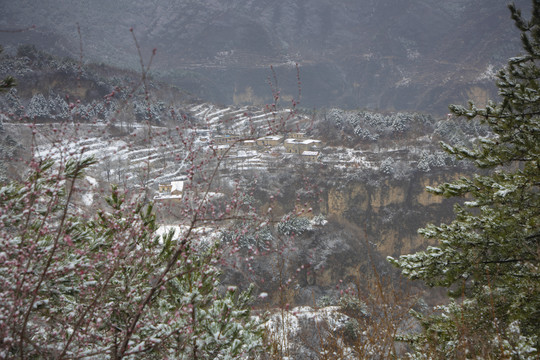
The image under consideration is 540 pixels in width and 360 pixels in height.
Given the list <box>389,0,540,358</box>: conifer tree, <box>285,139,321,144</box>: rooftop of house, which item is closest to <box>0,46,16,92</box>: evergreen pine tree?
<box>389,0,540,358</box>: conifer tree

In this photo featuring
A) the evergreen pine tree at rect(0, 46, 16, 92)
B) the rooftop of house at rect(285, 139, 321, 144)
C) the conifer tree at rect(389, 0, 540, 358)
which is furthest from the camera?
the rooftop of house at rect(285, 139, 321, 144)

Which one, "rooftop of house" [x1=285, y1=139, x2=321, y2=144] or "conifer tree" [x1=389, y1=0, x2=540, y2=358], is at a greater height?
"conifer tree" [x1=389, y1=0, x2=540, y2=358]

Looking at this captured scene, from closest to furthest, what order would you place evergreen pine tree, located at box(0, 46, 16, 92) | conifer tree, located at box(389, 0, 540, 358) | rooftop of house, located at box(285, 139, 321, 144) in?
evergreen pine tree, located at box(0, 46, 16, 92), conifer tree, located at box(389, 0, 540, 358), rooftop of house, located at box(285, 139, 321, 144)

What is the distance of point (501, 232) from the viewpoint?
17.3ft

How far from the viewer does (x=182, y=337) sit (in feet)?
10.5

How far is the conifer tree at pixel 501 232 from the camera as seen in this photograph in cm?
503

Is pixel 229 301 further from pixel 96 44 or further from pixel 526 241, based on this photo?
pixel 96 44

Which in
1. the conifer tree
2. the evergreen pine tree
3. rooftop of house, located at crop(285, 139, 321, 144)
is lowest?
rooftop of house, located at crop(285, 139, 321, 144)

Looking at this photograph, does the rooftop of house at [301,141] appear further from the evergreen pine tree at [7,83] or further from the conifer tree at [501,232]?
the evergreen pine tree at [7,83]

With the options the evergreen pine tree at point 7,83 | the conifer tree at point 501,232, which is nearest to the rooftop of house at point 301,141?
the conifer tree at point 501,232

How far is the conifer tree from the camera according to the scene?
5.03 m

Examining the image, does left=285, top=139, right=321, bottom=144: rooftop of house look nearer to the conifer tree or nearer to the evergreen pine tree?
the conifer tree

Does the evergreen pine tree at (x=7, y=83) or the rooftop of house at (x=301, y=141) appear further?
the rooftop of house at (x=301, y=141)

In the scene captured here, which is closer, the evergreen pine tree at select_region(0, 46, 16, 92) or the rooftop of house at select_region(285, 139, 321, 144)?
the evergreen pine tree at select_region(0, 46, 16, 92)
